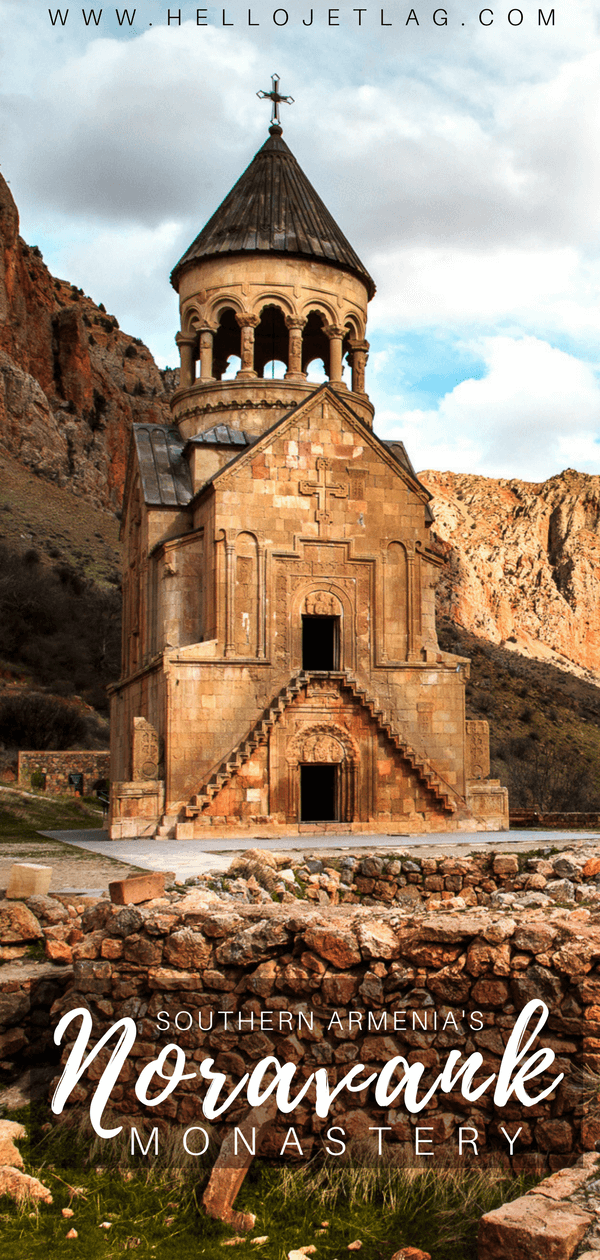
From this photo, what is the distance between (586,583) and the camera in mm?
80375

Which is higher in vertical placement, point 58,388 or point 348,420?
point 58,388

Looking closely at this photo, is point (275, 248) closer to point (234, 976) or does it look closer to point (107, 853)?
point (107, 853)

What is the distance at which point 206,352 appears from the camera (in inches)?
894

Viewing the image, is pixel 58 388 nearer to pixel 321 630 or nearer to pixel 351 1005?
pixel 321 630

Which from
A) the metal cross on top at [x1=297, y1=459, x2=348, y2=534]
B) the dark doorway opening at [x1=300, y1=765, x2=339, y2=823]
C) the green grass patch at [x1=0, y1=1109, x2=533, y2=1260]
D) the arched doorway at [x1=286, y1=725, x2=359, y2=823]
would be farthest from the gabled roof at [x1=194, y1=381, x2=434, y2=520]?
the green grass patch at [x1=0, y1=1109, x2=533, y2=1260]

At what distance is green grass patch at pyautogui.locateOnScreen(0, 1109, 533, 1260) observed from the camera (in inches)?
191

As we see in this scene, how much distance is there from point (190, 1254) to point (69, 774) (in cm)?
2619

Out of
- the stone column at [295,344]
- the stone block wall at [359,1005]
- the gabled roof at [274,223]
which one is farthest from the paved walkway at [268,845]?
the gabled roof at [274,223]

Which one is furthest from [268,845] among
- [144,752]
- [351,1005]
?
[351,1005]

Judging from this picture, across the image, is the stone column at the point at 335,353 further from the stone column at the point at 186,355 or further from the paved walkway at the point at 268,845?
the paved walkway at the point at 268,845

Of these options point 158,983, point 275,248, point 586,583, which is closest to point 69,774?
point 275,248

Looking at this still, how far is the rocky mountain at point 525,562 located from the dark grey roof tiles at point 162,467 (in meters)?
49.5

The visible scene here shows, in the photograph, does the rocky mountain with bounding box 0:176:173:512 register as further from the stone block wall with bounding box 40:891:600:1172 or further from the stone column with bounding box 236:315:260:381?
the stone block wall with bounding box 40:891:600:1172

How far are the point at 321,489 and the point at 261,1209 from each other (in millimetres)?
15594
